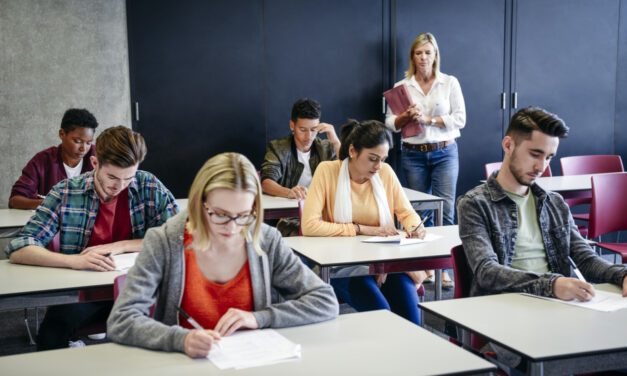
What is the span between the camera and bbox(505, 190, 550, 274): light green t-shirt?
239 cm

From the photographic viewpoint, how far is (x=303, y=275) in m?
1.93

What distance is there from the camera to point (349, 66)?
569 centimetres

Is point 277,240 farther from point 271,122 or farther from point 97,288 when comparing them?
point 271,122

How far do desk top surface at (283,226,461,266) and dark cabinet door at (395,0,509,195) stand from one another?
3023 mm

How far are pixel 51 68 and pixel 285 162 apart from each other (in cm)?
206

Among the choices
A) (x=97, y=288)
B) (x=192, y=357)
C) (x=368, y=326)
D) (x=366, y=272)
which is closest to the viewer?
(x=192, y=357)

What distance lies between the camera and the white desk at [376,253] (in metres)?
2.65

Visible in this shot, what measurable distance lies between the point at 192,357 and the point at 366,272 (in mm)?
1216

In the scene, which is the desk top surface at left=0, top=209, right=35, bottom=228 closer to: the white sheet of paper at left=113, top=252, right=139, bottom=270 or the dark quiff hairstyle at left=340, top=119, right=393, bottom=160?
the white sheet of paper at left=113, top=252, right=139, bottom=270

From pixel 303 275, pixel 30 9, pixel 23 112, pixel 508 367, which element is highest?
pixel 30 9

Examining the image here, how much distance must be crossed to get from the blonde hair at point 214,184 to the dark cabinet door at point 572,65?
16.4ft

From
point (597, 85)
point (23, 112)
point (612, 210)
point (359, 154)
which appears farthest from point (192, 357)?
point (597, 85)

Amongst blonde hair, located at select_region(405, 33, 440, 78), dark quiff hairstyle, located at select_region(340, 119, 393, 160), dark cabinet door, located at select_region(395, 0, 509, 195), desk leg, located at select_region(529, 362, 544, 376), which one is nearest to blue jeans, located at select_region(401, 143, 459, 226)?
blonde hair, located at select_region(405, 33, 440, 78)

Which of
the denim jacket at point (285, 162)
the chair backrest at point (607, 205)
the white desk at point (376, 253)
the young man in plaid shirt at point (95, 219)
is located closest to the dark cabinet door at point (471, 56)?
the denim jacket at point (285, 162)
